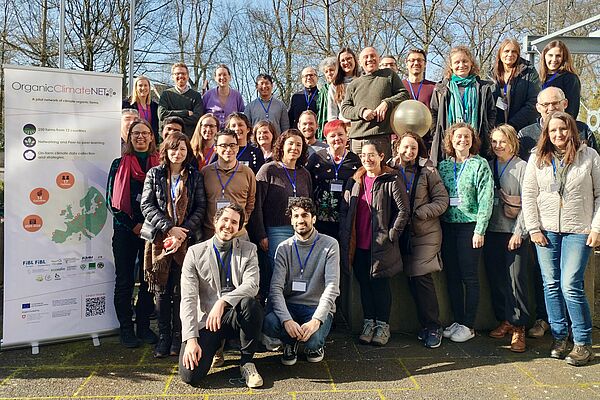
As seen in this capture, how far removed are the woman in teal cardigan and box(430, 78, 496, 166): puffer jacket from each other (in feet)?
1.44

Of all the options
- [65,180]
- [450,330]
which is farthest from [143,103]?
Result: [450,330]

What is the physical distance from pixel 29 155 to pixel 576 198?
4260 mm

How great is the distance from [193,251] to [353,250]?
55.4 inches

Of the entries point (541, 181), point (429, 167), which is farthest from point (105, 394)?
point (541, 181)

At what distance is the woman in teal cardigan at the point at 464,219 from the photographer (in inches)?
182

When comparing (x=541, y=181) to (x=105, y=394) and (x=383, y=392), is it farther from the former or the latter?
(x=105, y=394)

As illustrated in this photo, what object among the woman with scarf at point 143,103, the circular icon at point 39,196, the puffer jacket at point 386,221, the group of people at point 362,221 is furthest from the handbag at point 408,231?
the woman with scarf at point 143,103

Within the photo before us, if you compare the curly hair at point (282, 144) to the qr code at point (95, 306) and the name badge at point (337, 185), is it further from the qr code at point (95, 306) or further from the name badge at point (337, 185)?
the qr code at point (95, 306)

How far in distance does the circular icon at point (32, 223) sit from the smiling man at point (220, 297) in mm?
1353

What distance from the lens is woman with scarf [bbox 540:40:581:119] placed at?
5.25 m

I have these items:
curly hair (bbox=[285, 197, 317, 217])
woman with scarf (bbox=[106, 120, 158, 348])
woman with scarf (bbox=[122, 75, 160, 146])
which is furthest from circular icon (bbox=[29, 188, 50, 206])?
woman with scarf (bbox=[122, 75, 160, 146])

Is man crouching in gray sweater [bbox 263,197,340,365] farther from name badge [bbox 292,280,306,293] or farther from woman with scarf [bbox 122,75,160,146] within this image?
woman with scarf [bbox 122,75,160,146]

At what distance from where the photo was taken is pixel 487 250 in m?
4.91

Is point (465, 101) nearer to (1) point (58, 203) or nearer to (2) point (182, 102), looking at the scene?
(2) point (182, 102)
